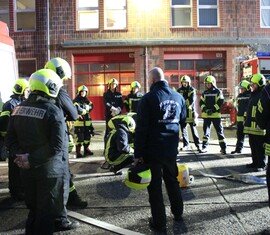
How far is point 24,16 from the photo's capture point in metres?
20.5

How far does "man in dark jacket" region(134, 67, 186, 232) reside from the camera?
520 centimetres

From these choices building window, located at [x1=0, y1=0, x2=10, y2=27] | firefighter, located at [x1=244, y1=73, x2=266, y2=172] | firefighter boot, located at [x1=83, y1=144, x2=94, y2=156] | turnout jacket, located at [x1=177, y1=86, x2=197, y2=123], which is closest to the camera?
firefighter, located at [x1=244, y1=73, x2=266, y2=172]

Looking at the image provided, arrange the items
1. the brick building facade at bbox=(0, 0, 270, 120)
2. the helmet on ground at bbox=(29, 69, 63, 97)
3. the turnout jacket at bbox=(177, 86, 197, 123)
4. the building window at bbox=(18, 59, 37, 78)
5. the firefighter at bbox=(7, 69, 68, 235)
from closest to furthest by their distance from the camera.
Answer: the firefighter at bbox=(7, 69, 68, 235)
the helmet on ground at bbox=(29, 69, 63, 97)
the turnout jacket at bbox=(177, 86, 197, 123)
the brick building facade at bbox=(0, 0, 270, 120)
the building window at bbox=(18, 59, 37, 78)

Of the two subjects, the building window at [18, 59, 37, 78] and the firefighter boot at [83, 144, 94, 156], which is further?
the building window at [18, 59, 37, 78]

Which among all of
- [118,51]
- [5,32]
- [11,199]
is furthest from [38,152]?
[118,51]

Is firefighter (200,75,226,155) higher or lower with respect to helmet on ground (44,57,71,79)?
lower

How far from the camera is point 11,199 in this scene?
6.88 m

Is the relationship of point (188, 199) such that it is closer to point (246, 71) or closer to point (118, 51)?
point (246, 71)

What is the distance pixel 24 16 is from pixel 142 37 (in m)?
5.54

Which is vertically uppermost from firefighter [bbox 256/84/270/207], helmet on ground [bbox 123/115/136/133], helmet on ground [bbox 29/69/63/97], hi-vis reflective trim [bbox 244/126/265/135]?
helmet on ground [bbox 29/69/63/97]

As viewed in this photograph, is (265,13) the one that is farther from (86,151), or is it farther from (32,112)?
(32,112)

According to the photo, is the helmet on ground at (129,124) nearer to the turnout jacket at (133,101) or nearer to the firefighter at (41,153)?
the firefighter at (41,153)

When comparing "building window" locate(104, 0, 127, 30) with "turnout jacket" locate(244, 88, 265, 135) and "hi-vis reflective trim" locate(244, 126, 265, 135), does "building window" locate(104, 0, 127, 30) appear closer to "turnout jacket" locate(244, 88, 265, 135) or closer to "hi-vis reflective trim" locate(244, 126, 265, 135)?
"turnout jacket" locate(244, 88, 265, 135)

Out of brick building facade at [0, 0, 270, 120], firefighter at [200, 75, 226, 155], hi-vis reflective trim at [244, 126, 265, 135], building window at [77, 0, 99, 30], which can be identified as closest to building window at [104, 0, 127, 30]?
brick building facade at [0, 0, 270, 120]
